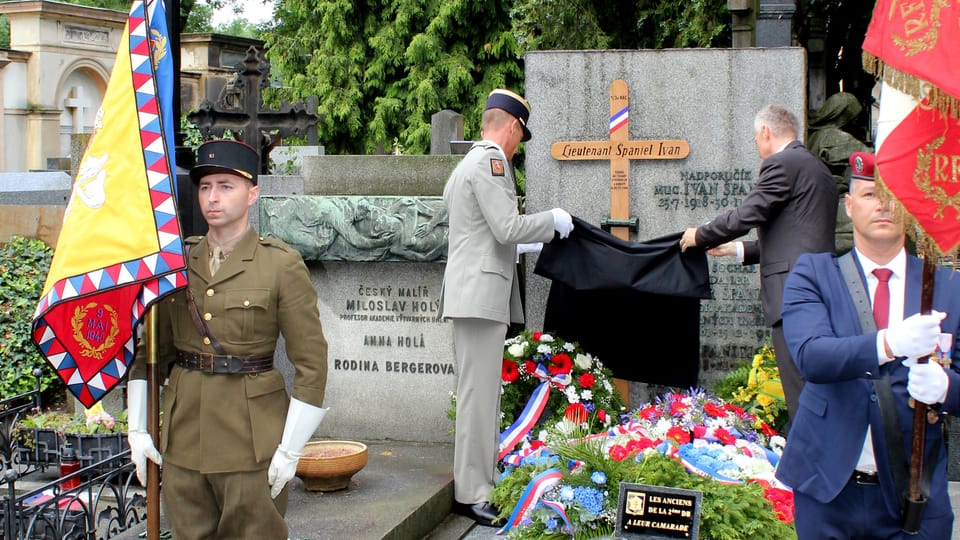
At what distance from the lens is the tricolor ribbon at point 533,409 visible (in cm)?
670

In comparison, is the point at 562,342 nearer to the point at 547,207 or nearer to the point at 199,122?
the point at 547,207

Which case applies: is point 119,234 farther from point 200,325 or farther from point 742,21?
point 742,21

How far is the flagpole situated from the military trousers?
0.06m

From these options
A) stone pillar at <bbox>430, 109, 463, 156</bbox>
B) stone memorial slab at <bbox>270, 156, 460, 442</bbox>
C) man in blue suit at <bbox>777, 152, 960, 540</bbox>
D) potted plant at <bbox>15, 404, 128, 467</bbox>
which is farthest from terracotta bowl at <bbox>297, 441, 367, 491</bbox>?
stone pillar at <bbox>430, 109, 463, 156</bbox>

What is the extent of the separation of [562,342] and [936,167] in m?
4.08

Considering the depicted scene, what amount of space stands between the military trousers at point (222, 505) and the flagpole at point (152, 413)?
6 cm

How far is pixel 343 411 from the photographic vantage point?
767 cm

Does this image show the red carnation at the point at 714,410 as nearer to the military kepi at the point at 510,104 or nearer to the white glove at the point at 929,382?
the military kepi at the point at 510,104

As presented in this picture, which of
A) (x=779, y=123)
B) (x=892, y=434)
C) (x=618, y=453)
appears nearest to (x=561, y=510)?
(x=618, y=453)

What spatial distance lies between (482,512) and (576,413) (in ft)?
3.60

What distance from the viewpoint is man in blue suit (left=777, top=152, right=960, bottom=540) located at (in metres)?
3.12

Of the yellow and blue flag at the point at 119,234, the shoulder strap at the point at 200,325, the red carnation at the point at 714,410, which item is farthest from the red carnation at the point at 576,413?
the yellow and blue flag at the point at 119,234

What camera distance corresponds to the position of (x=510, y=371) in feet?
22.7

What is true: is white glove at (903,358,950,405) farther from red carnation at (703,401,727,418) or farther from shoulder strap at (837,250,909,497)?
red carnation at (703,401,727,418)
